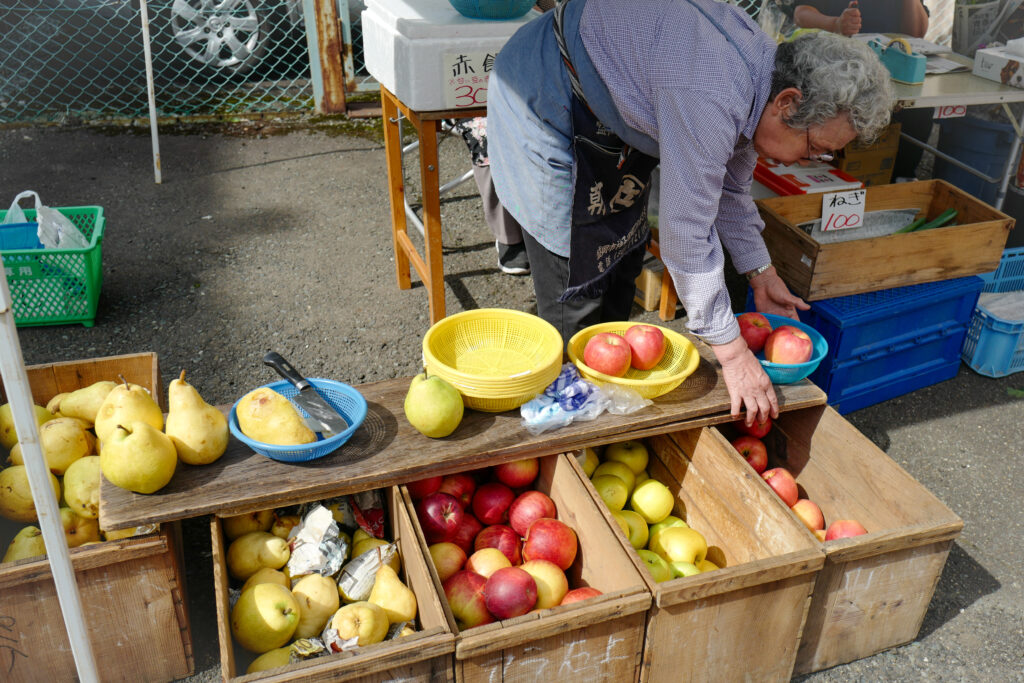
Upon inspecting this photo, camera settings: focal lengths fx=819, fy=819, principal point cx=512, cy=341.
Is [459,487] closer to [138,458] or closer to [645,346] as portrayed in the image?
[645,346]

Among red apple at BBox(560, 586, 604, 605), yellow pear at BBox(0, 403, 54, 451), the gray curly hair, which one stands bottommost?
red apple at BBox(560, 586, 604, 605)

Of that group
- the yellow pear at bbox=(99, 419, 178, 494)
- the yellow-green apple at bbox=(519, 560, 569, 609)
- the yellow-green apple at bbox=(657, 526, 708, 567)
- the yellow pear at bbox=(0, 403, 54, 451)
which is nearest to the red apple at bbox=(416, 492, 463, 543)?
the yellow-green apple at bbox=(519, 560, 569, 609)

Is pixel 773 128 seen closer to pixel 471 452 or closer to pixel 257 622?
pixel 471 452

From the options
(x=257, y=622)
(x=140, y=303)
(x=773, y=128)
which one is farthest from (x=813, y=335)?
(x=140, y=303)

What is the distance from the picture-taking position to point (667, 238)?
211cm

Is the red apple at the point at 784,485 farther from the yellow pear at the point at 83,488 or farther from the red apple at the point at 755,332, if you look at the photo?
the yellow pear at the point at 83,488

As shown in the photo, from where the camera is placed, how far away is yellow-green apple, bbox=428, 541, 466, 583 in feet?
7.31

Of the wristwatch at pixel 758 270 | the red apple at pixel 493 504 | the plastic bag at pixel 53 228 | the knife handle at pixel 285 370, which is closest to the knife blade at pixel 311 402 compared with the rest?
the knife handle at pixel 285 370

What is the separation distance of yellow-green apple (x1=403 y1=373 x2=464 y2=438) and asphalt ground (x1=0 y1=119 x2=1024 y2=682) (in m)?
0.91

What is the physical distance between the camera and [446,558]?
2242mm

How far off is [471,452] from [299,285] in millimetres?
2548

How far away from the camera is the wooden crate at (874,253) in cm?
325

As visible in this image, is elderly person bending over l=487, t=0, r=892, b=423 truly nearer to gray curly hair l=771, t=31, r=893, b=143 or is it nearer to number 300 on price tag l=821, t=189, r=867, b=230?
gray curly hair l=771, t=31, r=893, b=143

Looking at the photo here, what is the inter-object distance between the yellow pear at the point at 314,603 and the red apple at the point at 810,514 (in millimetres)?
1352
